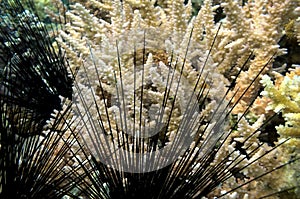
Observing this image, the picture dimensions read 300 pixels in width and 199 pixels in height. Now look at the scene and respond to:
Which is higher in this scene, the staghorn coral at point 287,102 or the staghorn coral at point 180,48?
the staghorn coral at point 180,48

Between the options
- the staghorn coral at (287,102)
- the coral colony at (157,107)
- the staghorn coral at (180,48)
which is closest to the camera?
the coral colony at (157,107)

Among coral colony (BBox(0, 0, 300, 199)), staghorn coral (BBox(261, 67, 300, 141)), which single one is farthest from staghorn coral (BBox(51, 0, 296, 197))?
staghorn coral (BBox(261, 67, 300, 141))

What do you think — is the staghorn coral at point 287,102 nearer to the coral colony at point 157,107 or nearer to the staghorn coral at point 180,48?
the coral colony at point 157,107

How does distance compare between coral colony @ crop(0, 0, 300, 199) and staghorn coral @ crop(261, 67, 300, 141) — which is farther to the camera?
staghorn coral @ crop(261, 67, 300, 141)

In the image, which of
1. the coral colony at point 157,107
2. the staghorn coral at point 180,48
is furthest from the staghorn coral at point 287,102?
the staghorn coral at point 180,48

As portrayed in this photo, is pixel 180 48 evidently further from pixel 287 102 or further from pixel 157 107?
pixel 287 102

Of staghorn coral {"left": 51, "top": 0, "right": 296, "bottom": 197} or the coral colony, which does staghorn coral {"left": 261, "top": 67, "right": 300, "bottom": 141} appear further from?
staghorn coral {"left": 51, "top": 0, "right": 296, "bottom": 197}

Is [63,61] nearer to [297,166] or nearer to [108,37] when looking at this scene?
[108,37]

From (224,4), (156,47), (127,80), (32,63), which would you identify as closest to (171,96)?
(127,80)

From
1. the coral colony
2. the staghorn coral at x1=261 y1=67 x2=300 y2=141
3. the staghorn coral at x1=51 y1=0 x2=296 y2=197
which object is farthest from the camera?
the staghorn coral at x1=51 y1=0 x2=296 y2=197
